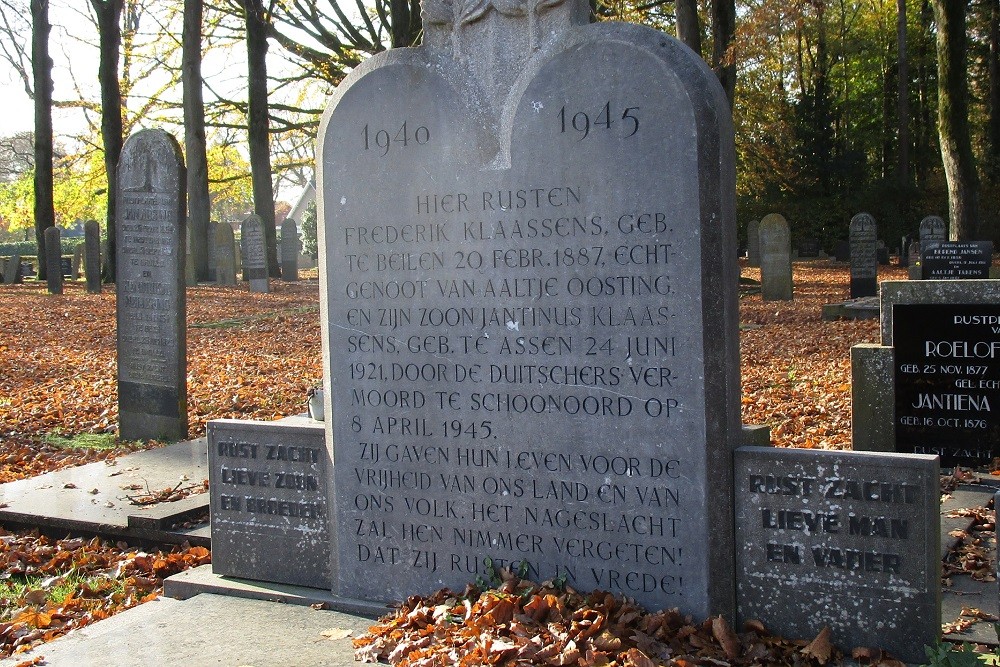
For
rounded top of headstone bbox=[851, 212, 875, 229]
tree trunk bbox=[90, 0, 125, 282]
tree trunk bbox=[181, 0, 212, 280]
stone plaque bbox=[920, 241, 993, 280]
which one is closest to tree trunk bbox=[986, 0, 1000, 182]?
rounded top of headstone bbox=[851, 212, 875, 229]

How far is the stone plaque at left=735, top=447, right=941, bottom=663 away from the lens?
3855 millimetres

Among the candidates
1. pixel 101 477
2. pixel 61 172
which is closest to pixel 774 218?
pixel 101 477

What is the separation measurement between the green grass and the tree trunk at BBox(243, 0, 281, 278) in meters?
16.7

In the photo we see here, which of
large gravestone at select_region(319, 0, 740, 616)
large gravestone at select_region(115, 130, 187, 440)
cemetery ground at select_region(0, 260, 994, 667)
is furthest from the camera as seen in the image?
large gravestone at select_region(115, 130, 187, 440)

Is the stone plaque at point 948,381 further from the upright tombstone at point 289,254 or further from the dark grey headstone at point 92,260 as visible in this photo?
the upright tombstone at point 289,254

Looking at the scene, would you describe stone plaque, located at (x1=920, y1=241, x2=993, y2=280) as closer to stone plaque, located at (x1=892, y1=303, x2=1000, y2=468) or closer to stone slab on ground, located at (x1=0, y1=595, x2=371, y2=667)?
stone plaque, located at (x1=892, y1=303, x2=1000, y2=468)

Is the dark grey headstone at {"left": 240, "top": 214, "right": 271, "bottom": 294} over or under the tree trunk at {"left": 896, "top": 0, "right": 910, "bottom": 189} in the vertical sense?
under

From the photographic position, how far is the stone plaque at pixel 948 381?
683 centimetres

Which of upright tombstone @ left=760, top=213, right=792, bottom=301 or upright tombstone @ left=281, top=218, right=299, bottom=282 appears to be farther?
upright tombstone @ left=281, top=218, right=299, bottom=282

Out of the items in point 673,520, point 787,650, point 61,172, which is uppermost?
point 61,172

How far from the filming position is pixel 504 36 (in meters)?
4.47

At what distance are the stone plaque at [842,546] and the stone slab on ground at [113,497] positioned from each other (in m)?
3.26

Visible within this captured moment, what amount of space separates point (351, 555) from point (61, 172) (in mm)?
35778

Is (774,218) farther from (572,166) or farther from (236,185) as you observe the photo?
(236,185)
